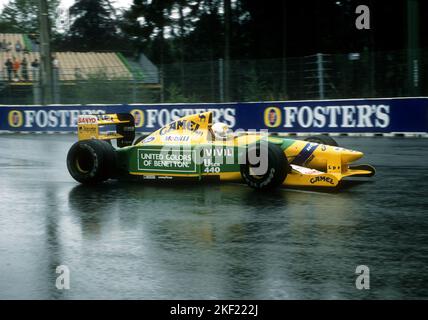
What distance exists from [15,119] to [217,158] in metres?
17.7

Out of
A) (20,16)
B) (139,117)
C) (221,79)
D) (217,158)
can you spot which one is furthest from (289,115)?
(20,16)

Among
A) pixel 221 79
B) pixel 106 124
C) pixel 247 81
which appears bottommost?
pixel 106 124

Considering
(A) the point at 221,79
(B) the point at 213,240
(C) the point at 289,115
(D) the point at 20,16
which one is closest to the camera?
(B) the point at 213,240

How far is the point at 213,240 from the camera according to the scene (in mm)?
6414

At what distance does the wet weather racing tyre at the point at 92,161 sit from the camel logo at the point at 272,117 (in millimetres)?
10393

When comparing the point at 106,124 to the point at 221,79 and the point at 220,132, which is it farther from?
A: the point at 221,79

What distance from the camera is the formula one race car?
8984 mm

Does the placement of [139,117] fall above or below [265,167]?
above

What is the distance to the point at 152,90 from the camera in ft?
80.6

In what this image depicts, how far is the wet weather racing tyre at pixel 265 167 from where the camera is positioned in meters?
8.71

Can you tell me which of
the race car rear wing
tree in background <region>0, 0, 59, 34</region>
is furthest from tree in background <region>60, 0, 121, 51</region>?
the race car rear wing

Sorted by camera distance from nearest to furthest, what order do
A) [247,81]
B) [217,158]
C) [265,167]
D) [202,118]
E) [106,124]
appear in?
1. [265,167]
2. [217,158]
3. [202,118]
4. [106,124]
5. [247,81]

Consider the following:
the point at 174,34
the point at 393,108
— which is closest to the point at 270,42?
the point at 174,34
